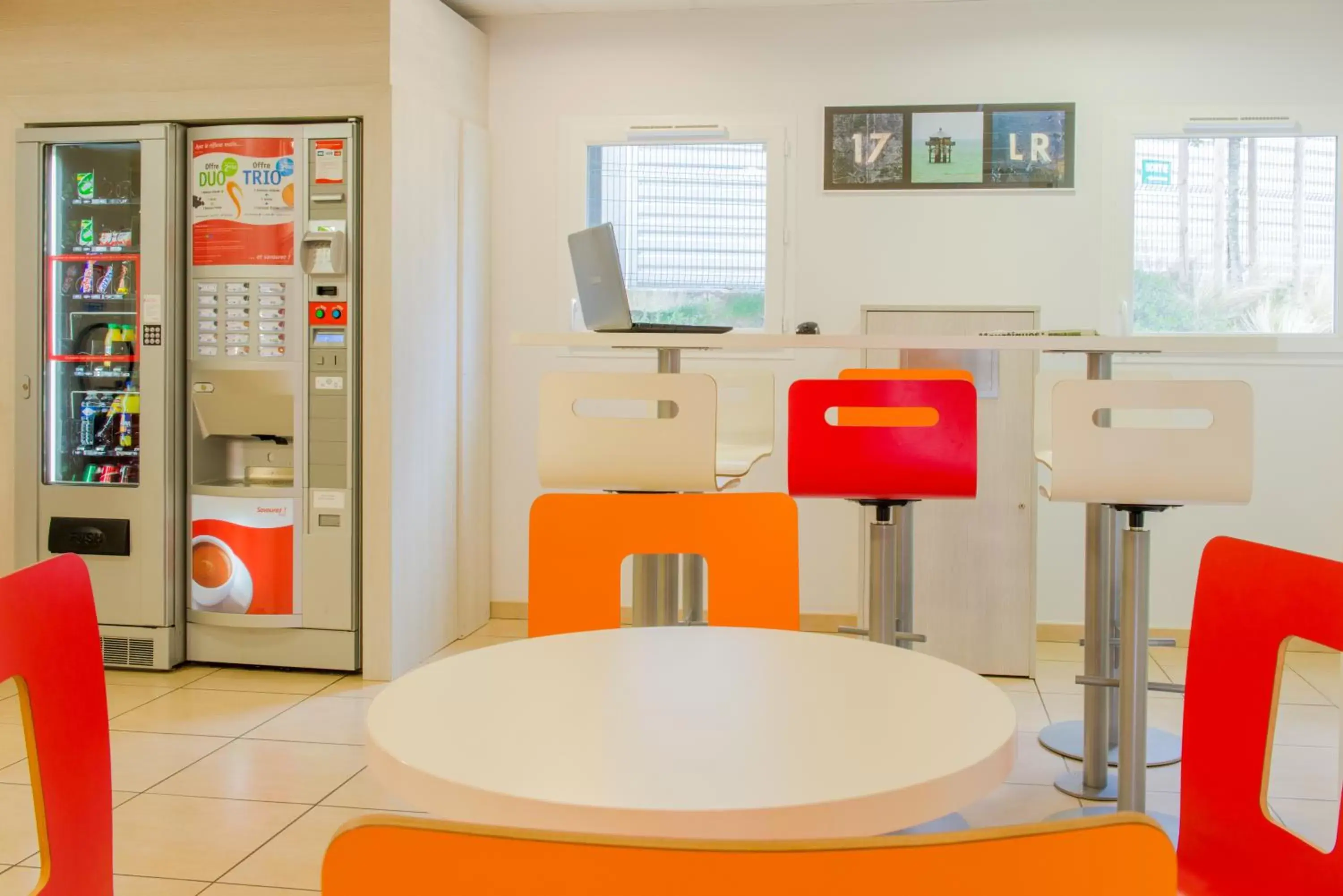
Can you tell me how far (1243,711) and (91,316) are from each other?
438 cm

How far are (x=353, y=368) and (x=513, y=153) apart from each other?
1.42m

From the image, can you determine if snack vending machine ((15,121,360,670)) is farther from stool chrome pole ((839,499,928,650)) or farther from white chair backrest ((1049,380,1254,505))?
white chair backrest ((1049,380,1254,505))

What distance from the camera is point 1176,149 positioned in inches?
189

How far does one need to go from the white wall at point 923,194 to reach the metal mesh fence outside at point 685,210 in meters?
0.17

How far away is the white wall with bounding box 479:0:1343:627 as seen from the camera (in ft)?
15.6

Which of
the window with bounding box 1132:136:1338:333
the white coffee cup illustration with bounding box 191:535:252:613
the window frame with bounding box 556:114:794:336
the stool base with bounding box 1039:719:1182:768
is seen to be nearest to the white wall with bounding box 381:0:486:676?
the window frame with bounding box 556:114:794:336

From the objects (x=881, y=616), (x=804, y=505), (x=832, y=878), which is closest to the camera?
(x=832, y=878)

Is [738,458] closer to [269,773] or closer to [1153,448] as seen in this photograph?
[1153,448]

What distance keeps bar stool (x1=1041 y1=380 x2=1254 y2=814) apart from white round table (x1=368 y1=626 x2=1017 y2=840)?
4.00ft

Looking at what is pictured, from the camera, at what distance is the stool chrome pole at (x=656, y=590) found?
235 cm

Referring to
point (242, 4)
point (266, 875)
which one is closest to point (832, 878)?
point (266, 875)

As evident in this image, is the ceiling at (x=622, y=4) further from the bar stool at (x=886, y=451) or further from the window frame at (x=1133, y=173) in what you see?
the bar stool at (x=886, y=451)

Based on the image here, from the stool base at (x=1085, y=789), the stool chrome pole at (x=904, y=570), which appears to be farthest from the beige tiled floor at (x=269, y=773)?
the stool chrome pole at (x=904, y=570)

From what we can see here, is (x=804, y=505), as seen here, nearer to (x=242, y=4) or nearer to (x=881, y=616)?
(x=881, y=616)
